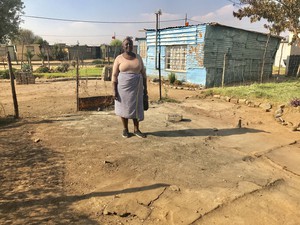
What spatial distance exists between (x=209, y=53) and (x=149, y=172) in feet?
34.2

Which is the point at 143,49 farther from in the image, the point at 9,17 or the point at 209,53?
the point at 9,17

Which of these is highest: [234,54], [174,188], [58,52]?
[58,52]

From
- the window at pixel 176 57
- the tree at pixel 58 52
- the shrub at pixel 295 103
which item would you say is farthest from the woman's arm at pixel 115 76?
the tree at pixel 58 52

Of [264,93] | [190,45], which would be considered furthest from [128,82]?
[190,45]

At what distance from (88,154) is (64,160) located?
40 centimetres

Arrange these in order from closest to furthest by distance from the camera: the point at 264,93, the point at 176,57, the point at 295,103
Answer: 1. the point at 295,103
2. the point at 264,93
3. the point at 176,57

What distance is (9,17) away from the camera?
22.6m

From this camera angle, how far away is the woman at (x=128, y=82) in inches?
184

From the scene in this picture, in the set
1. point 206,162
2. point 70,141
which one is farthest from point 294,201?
point 70,141

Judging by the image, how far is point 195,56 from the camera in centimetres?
1311

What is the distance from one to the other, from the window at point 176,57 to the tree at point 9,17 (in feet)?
51.3

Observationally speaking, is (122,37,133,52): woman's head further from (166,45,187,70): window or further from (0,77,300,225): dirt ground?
(166,45,187,70): window

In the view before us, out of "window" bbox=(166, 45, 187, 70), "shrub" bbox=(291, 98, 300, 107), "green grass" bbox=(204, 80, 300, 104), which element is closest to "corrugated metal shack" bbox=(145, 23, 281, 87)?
"window" bbox=(166, 45, 187, 70)

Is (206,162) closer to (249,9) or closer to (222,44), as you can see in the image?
(222,44)
